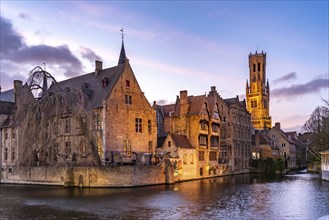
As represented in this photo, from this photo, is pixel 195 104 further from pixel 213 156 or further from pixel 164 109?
pixel 164 109

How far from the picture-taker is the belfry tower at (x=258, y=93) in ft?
507

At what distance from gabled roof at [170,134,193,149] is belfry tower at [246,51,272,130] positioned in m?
100

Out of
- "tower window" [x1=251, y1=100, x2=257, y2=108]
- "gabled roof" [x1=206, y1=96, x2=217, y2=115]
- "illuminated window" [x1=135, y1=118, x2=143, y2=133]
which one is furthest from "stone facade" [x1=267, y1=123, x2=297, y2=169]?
"tower window" [x1=251, y1=100, x2=257, y2=108]

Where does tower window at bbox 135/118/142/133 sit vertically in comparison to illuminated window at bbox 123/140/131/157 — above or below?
above

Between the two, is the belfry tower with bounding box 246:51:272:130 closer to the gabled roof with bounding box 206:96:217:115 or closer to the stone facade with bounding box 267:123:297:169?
the stone facade with bounding box 267:123:297:169

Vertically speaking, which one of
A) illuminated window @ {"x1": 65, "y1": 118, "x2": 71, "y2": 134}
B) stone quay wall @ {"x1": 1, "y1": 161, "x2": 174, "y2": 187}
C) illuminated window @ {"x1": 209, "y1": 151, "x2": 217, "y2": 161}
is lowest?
stone quay wall @ {"x1": 1, "y1": 161, "x2": 174, "y2": 187}

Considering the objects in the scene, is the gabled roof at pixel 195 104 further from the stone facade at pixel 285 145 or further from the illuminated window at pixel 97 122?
the stone facade at pixel 285 145

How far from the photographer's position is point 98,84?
53.3 metres

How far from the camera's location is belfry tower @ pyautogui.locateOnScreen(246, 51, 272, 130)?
154500 millimetres

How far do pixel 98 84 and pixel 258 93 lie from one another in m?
118

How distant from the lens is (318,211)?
78.7 feet

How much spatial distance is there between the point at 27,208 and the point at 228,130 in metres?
48.1

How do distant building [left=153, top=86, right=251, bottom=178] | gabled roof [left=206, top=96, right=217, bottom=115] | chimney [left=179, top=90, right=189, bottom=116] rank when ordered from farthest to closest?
gabled roof [left=206, top=96, right=217, bottom=115]
chimney [left=179, top=90, right=189, bottom=116]
distant building [left=153, top=86, right=251, bottom=178]

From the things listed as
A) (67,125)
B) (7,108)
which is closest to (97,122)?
(67,125)
